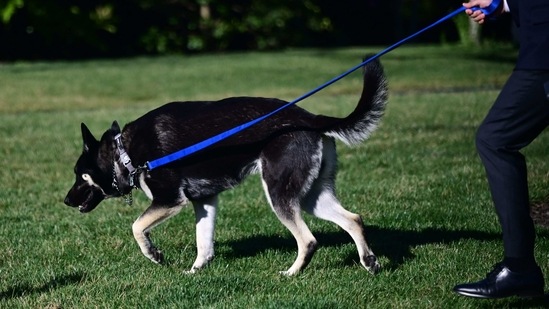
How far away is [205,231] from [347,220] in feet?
3.47

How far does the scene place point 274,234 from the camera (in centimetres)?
706

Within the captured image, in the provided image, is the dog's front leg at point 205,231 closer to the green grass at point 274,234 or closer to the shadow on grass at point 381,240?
the green grass at point 274,234

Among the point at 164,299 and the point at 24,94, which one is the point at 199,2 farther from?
the point at 164,299

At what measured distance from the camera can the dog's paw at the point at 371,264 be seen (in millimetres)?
5571

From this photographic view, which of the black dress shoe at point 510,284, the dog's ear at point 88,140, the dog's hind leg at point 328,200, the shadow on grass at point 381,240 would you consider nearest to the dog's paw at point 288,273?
the dog's hind leg at point 328,200

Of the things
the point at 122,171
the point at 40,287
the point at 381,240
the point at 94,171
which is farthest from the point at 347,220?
the point at 40,287

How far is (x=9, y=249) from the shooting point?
258 inches

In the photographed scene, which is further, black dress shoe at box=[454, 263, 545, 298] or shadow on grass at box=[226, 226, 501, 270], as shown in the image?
shadow on grass at box=[226, 226, 501, 270]

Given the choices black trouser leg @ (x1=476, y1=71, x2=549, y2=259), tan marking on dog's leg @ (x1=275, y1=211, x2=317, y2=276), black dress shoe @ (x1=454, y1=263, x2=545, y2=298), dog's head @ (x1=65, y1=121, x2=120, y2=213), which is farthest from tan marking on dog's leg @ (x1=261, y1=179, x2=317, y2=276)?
black trouser leg @ (x1=476, y1=71, x2=549, y2=259)

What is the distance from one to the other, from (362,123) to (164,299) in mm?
1708

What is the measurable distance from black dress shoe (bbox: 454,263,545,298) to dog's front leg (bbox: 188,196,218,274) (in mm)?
2062

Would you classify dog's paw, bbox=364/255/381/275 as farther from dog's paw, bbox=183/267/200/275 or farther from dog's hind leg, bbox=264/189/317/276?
dog's paw, bbox=183/267/200/275

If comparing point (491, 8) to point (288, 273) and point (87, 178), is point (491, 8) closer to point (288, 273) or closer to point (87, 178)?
point (288, 273)

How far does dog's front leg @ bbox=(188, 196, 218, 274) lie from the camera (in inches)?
238
